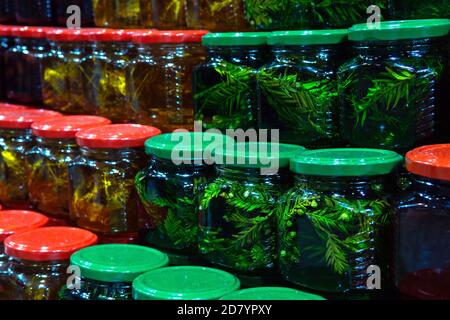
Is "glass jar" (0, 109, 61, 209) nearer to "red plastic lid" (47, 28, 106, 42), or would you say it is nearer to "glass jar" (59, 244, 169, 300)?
"red plastic lid" (47, 28, 106, 42)

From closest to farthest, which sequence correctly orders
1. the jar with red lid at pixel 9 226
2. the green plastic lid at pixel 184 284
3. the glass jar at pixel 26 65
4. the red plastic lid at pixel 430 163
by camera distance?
the red plastic lid at pixel 430 163
the green plastic lid at pixel 184 284
the jar with red lid at pixel 9 226
the glass jar at pixel 26 65

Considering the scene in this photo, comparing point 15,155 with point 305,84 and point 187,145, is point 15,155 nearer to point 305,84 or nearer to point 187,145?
point 187,145

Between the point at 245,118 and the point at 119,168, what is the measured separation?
1.02ft

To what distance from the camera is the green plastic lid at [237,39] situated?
130cm

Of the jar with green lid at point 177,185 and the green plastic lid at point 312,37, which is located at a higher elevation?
the green plastic lid at point 312,37

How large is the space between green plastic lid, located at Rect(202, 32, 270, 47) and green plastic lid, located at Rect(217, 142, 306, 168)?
0.22 m

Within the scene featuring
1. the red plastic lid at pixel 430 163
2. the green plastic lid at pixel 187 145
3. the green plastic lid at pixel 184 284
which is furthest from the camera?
the green plastic lid at pixel 187 145

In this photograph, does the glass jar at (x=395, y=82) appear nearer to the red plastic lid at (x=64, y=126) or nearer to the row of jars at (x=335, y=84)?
the row of jars at (x=335, y=84)

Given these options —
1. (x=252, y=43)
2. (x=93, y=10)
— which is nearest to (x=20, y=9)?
(x=93, y=10)

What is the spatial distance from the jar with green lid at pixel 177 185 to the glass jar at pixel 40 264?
16 cm

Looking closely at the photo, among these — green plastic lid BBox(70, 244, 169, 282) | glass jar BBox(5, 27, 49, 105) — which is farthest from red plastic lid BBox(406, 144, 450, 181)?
glass jar BBox(5, 27, 49, 105)

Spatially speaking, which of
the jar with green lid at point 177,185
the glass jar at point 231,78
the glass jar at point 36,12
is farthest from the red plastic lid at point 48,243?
the glass jar at point 36,12

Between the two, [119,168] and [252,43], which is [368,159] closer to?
[252,43]

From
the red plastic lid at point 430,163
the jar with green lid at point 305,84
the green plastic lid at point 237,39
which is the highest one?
the green plastic lid at point 237,39
